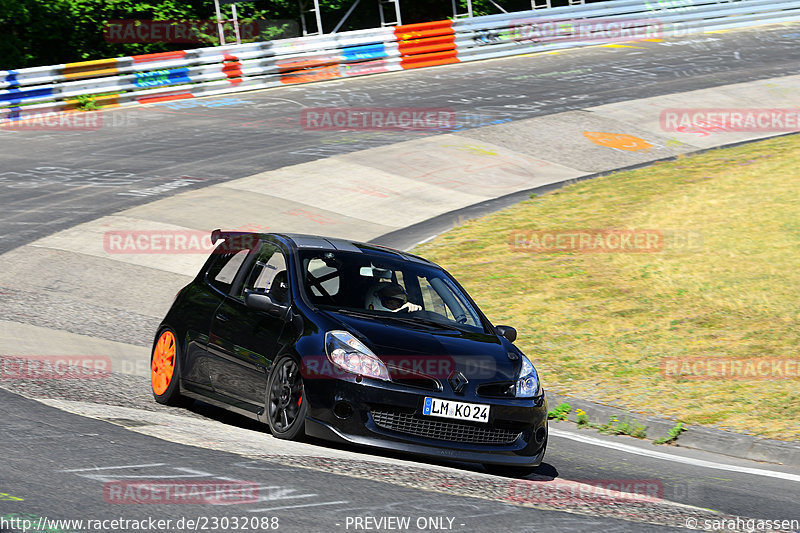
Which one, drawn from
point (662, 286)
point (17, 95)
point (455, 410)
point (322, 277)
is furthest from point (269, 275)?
point (17, 95)

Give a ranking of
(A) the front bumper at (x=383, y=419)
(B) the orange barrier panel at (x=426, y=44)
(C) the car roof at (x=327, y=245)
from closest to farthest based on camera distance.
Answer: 1. (A) the front bumper at (x=383, y=419)
2. (C) the car roof at (x=327, y=245)
3. (B) the orange barrier panel at (x=426, y=44)

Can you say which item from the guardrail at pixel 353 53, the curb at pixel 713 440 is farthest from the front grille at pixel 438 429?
the guardrail at pixel 353 53

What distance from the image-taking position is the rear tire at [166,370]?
27.5 ft

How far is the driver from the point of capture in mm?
7812

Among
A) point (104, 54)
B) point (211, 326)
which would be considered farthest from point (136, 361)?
point (104, 54)

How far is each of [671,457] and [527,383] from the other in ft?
5.90

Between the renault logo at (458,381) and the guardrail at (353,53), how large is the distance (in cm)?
1934

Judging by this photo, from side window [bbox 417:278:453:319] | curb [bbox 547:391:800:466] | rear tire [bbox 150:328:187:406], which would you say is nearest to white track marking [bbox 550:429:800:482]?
curb [bbox 547:391:800:466]

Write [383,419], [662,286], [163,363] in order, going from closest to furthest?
1. [383,419]
2. [163,363]
3. [662,286]

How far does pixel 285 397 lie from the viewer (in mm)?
7137

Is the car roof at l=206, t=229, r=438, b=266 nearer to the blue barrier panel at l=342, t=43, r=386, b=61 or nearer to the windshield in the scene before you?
the windshield

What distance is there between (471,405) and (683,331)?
530 centimetres

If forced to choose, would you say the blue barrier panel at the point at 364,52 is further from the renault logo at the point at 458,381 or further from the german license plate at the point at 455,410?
the german license plate at the point at 455,410

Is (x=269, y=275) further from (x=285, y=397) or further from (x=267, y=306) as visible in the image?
(x=285, y=397)
